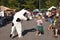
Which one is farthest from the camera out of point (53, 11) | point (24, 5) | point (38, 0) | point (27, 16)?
point (38, 0)

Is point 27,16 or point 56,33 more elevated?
point 27,16

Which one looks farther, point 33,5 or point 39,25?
point 33,5

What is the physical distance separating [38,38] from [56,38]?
3.13 feet

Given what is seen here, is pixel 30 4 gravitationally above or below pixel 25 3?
above

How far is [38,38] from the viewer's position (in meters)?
13.1

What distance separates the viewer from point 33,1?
263 ft

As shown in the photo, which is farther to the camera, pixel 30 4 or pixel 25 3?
pixel 25 3

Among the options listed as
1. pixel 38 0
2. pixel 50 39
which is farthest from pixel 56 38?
pixel 38 0

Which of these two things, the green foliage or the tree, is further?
the tree

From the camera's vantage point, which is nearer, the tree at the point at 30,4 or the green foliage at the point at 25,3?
the green foliage at the point at 25,3

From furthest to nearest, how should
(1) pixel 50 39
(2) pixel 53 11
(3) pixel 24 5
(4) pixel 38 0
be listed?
(4) pixel 38 0 < (3) pixel 24 5 < (2) pixel 53 11 < (1) pixel 50 39

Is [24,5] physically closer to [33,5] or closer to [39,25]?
[33,5]

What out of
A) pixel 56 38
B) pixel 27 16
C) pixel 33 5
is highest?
pixel 27 16

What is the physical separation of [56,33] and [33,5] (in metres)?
66.7
